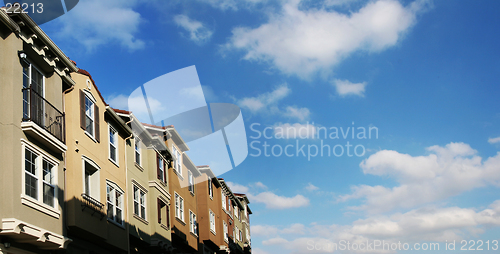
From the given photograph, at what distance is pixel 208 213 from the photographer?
119 feet

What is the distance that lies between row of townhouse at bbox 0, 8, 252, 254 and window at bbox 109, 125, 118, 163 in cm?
5

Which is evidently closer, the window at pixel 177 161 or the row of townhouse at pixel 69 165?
the row of townhouse at pixel 69 165

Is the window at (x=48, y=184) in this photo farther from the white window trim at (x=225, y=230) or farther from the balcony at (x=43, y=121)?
the white window trim at (x=225, y=230)

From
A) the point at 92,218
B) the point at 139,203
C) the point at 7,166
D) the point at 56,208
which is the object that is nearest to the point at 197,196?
the point at 139,203

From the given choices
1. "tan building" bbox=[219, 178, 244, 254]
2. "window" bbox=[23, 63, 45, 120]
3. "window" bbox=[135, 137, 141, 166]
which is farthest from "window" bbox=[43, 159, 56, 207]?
"tan building" bbox=[219, 178, 244, 254]

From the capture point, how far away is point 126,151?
23016 millimetres

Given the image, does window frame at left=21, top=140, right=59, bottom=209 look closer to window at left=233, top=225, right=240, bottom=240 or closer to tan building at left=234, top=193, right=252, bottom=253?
window at left=233, top=225, right=240, bottom=240

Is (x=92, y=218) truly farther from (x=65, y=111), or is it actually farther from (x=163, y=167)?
(x=163, y=167)

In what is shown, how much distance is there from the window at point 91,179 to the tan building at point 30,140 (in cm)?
240

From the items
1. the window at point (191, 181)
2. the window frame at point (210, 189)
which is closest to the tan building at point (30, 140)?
the window at point (191, 181)

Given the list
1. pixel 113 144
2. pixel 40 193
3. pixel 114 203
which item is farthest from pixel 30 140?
pixel 113 144

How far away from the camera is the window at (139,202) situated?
23.3 m

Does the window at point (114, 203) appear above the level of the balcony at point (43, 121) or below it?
below

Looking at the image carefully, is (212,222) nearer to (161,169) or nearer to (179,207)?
(179,207)
